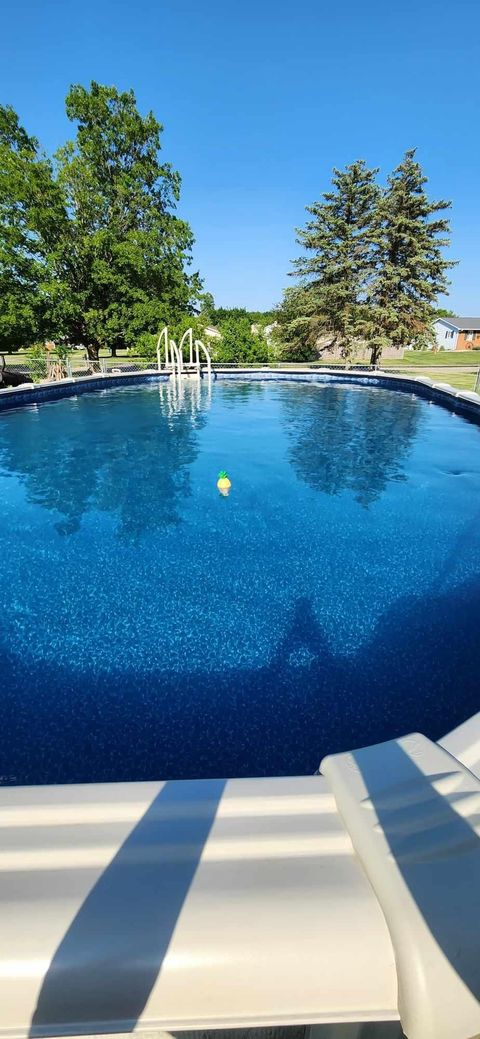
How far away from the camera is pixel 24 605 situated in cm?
426

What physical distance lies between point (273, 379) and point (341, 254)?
11654 mm

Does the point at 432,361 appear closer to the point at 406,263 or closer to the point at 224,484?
the point at 406,263

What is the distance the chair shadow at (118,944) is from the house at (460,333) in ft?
212

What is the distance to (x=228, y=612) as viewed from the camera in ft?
13.7

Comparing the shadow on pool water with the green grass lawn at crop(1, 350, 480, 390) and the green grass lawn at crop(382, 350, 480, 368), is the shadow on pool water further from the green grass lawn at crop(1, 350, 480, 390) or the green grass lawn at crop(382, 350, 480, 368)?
the green grass lawn at crop(382, 350, 480, 368)

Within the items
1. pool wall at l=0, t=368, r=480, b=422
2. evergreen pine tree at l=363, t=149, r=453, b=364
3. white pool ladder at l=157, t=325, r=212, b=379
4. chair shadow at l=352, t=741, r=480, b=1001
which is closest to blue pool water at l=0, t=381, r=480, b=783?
chair shadow at l=352, t=741, r=480, b=1001

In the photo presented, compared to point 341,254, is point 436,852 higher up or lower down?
lower down

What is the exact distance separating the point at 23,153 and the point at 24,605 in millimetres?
26763

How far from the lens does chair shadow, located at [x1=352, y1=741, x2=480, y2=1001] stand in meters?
0.80

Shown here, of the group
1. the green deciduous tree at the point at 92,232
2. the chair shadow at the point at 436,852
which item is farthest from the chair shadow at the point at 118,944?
the green deciduous tree at the point at 92,232

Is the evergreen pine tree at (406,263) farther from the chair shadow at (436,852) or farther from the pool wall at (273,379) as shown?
the chair shadow at (436,852)

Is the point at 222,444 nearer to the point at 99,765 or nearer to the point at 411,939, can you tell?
the point at 99,765

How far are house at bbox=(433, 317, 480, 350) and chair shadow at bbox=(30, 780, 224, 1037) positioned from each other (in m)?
64.7

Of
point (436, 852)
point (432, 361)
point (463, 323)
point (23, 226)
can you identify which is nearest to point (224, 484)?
point (436, 852)
